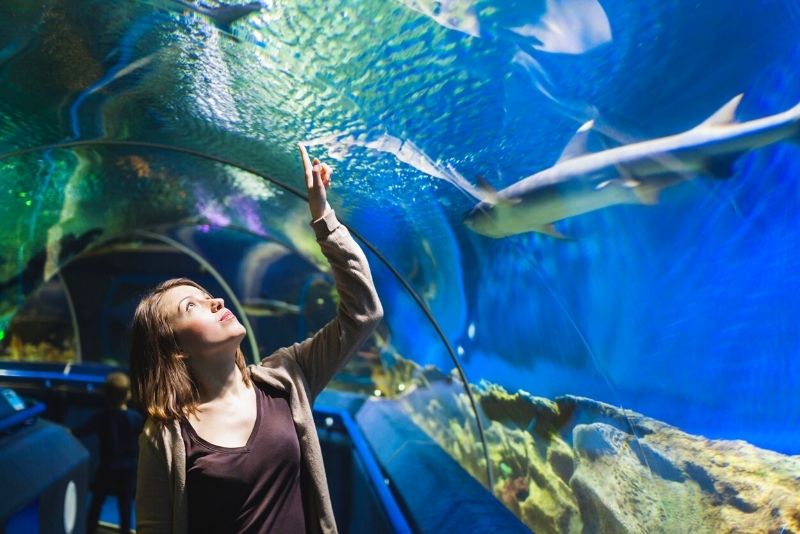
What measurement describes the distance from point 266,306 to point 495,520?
13.4ft

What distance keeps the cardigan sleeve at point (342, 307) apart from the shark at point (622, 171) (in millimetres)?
883

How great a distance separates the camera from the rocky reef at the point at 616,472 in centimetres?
154

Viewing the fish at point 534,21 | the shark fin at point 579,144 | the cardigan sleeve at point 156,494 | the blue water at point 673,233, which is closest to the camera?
the cardigan sleeve at point 156,494

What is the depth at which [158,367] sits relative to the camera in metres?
1.34

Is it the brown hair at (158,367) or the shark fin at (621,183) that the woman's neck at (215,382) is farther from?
the shark fin at (621,183)

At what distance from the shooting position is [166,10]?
86.7 inches

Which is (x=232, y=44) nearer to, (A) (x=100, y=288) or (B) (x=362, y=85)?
(B) (x=362, y=85)

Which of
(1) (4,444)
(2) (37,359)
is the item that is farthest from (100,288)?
(1) (4,444)

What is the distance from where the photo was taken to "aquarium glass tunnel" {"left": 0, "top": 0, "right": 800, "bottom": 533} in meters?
1.56

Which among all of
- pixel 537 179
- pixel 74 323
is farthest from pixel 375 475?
pixel 74 323

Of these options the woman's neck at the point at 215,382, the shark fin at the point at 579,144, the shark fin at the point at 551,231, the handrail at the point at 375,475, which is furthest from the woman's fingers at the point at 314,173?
the handrail at the point at 375,475

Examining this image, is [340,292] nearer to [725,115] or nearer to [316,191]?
[316,191]

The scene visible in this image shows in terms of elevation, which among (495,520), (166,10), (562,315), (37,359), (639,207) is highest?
(166,10)

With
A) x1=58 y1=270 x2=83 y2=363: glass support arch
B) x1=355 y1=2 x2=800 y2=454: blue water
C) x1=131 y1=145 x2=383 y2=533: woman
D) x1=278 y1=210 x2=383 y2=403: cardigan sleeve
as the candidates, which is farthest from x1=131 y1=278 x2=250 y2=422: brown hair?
x1=58 y1=270 x2=83 y2=363: glass support arch
